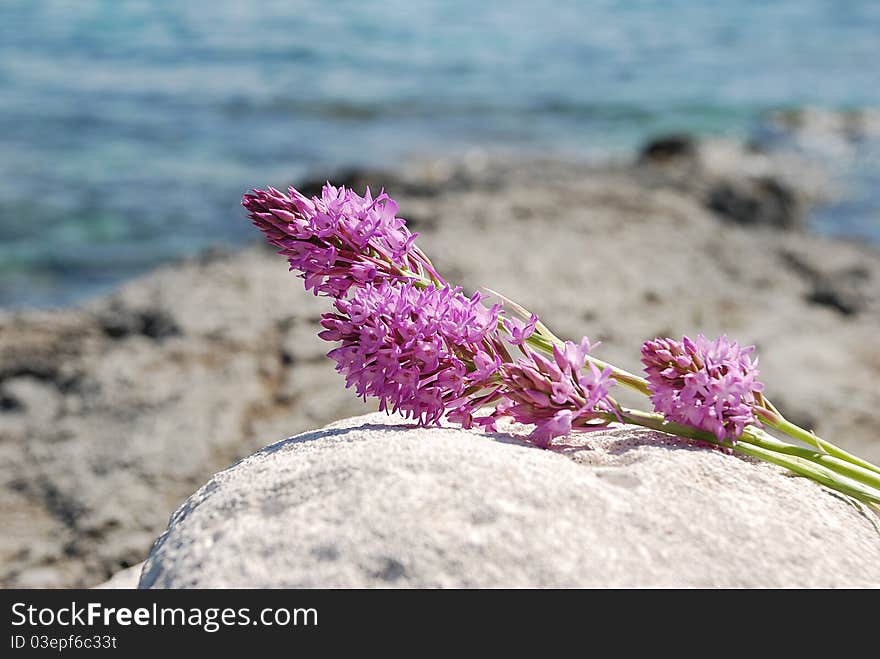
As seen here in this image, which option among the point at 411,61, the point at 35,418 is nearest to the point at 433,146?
the point at 411,61

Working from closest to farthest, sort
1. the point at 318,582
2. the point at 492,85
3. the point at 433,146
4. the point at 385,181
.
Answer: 1. the point at 318,582
2. the point at 385,181
3. the point at 433,146
4. the point at 492,85

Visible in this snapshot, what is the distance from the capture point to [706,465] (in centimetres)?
255

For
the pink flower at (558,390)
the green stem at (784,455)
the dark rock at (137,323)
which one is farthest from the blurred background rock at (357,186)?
the green stem at (784,455)

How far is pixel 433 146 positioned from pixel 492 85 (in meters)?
4.51

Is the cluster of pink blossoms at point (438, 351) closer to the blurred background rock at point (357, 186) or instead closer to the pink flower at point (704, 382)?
the pink flower at point (704, 382)

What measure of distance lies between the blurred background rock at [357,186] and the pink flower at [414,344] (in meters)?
2.26

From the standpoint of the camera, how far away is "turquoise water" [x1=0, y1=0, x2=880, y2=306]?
37.4ft

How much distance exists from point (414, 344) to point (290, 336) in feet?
11.8

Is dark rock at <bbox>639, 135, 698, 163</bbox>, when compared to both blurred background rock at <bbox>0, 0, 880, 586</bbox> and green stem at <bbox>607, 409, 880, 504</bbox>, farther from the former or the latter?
green stem at <bbox>607, 409, 880, 504</bbox>

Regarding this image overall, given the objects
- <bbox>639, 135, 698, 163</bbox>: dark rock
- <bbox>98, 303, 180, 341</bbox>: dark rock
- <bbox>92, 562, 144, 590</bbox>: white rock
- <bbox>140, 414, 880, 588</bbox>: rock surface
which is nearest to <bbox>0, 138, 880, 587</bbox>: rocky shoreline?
<bbox>98, 303, 180, 341</bbox>: dark rock

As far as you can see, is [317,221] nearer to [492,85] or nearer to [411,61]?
[492,85]

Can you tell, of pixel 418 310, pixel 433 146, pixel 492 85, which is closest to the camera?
pixel 418 310

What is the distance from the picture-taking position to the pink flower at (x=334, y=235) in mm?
2475

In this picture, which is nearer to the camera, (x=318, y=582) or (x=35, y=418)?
(x=318, y=582)
